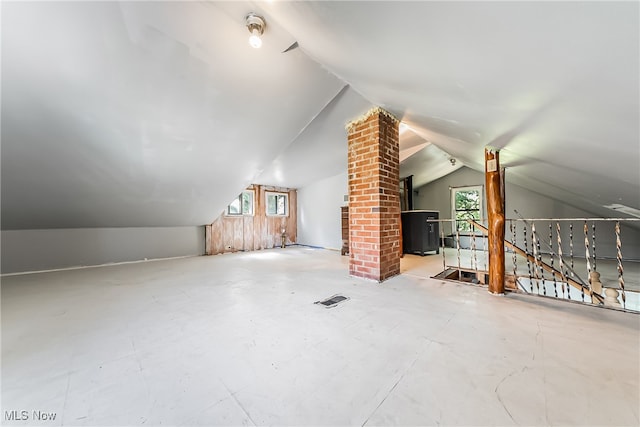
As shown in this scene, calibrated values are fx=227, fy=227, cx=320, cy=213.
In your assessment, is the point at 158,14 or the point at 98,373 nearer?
the point at 98,373

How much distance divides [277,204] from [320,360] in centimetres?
648

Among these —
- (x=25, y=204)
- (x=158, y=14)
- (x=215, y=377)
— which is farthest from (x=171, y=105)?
(x=25, y=204)

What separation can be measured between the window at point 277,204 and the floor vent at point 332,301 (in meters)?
5.18

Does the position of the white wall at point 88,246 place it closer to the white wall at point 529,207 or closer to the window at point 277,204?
the window at point 277,204

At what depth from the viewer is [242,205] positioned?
6.68 metres

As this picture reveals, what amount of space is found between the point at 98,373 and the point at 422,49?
278 cm

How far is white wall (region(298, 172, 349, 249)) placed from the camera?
6.62 metres

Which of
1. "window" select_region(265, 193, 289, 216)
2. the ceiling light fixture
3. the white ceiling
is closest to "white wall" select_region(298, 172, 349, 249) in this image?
"window" select_region(265, 193, 289, 216)

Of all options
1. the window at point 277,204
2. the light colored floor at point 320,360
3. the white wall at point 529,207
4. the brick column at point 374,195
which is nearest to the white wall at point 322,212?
the window at point 277,204

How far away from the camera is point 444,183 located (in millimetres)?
7582

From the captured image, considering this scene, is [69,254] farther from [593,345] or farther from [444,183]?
[444,183]

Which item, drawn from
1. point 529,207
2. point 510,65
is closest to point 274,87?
point 510,65

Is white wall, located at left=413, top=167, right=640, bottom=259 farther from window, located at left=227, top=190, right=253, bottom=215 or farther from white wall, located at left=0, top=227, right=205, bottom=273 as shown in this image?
white wall, located at left=0, top=227, right=205, bottom=273

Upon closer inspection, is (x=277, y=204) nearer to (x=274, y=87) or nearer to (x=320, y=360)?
(x=274, y=87)
